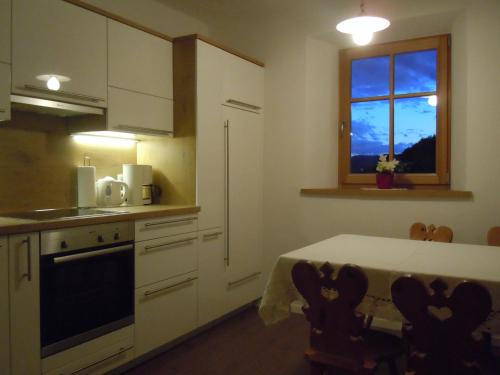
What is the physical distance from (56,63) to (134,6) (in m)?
1.19

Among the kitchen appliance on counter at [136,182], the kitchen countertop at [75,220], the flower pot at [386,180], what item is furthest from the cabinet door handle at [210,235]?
the flower pot at [386,180]

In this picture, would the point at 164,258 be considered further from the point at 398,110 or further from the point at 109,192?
the point at 398,110

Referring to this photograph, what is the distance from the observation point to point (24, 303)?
6.31 ft

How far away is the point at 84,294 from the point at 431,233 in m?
2.10

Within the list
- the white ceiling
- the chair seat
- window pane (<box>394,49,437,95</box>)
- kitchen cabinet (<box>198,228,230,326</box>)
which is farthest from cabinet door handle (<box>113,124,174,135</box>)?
window pane (<box>394,49,437,95</box>)

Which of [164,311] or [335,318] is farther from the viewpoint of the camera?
[164,311]

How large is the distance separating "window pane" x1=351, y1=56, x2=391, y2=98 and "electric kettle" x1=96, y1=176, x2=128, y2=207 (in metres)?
2.10

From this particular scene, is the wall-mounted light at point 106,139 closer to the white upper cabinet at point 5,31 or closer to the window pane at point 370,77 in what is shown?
the white upper cabinet at point 5,31

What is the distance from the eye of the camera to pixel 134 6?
3254mm

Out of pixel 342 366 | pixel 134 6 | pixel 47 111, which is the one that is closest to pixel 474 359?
pixel 342 366

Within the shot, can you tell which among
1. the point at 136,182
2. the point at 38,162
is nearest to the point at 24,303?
the point at 38,162

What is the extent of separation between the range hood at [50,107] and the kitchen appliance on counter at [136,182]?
0.53 m

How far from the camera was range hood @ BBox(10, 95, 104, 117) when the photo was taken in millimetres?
2221

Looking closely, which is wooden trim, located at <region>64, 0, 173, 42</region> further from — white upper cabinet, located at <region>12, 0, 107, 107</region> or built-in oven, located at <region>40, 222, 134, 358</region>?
built-in oven, located at <region>40, 222, 134, 358</region>
